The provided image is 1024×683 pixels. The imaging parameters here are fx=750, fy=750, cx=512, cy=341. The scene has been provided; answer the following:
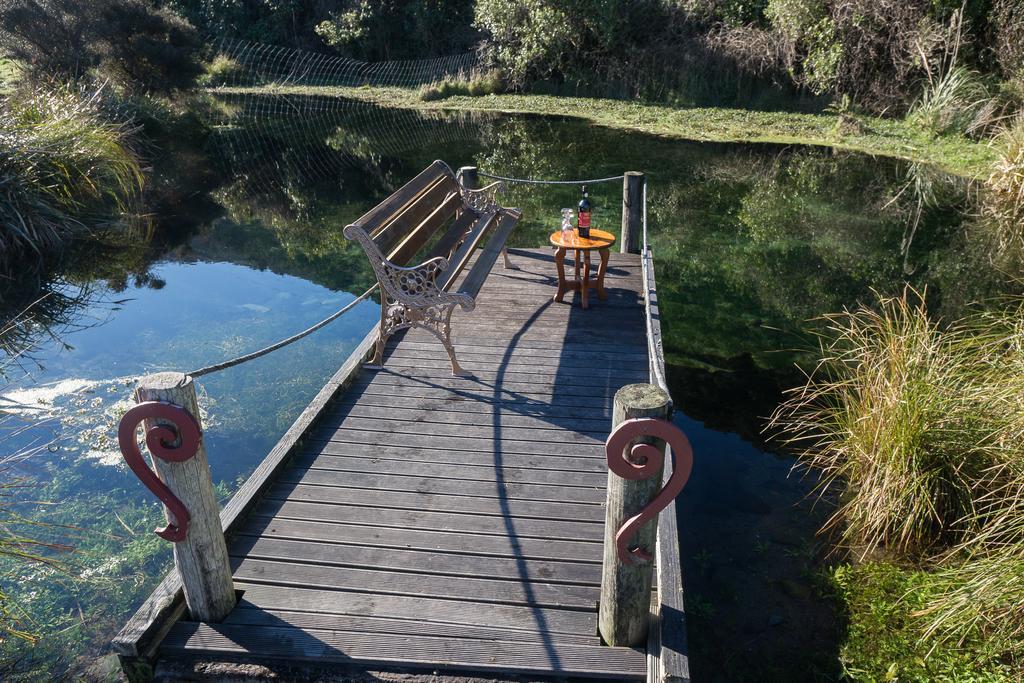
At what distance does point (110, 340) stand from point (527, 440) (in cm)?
515

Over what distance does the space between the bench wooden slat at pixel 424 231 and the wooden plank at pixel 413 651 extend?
2735 mm

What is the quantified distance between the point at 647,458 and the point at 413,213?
3682 mm

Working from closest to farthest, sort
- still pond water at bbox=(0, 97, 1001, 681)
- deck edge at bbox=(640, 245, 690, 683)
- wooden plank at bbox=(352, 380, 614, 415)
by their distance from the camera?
deck edge at bbox=(640, 245, 690, 683) < still pond water at bbox=(0, 97, 1001, 681) < wooden plank at bbox=(352, 380, 614, 415)

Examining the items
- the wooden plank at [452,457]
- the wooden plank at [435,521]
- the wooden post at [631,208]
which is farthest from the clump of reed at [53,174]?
the wooden plank at [435,521]

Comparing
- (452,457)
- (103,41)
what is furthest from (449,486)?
(103,41)

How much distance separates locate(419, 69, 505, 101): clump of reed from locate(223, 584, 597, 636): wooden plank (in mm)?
21679

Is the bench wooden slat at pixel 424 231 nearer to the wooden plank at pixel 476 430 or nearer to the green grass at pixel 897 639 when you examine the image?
the wooden plank at pixel 476 430

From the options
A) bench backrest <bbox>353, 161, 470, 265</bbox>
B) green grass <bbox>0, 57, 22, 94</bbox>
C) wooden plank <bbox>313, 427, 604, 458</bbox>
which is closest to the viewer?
wooden plank <bbox>313, 427, 604, 458</bbox>

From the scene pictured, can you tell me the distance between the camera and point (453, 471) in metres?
4.09

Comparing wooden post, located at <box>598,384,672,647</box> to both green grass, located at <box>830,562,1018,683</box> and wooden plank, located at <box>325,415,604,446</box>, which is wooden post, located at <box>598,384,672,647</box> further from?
wooden plank, located at <box>325,415,604,446</box>

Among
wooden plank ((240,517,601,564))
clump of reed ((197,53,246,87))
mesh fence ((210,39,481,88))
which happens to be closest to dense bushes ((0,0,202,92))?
clump of reed ((197,53,246,87))

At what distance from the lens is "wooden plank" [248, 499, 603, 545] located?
3.60 meters

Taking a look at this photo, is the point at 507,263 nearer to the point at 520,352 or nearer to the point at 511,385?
the point at 520,352

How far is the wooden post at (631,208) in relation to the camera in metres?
7.20
